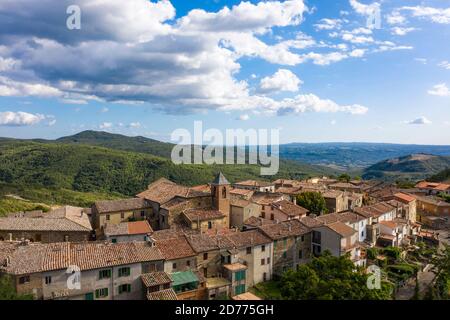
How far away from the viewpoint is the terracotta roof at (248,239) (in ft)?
128

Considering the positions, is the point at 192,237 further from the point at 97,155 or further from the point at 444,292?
the point at 97,155

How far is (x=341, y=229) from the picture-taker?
44.6 m

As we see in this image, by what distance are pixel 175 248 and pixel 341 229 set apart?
22443mm

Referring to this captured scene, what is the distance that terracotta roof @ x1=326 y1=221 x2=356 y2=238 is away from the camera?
142 ft

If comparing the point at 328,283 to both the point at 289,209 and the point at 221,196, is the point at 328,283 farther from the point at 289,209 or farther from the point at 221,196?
Answer: the point at 289,209

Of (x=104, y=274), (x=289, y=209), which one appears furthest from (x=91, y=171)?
(x=104, y=274)

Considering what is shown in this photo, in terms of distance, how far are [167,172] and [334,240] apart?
4651 inches

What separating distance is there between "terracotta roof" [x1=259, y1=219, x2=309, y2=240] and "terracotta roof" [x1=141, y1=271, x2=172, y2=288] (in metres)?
15.1

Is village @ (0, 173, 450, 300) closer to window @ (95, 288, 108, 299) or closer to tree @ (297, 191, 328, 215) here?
window @ (95, 288, 108, 299)

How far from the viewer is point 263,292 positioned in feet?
123

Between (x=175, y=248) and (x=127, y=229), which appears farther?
(x=127, y=229)

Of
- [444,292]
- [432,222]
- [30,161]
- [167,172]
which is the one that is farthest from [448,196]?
[30,161]

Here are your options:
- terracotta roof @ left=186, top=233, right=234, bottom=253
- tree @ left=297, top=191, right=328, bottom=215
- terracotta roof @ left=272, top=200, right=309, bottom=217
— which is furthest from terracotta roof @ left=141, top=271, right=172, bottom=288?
tree @ left=297, top=191, right=328, bottom=215
